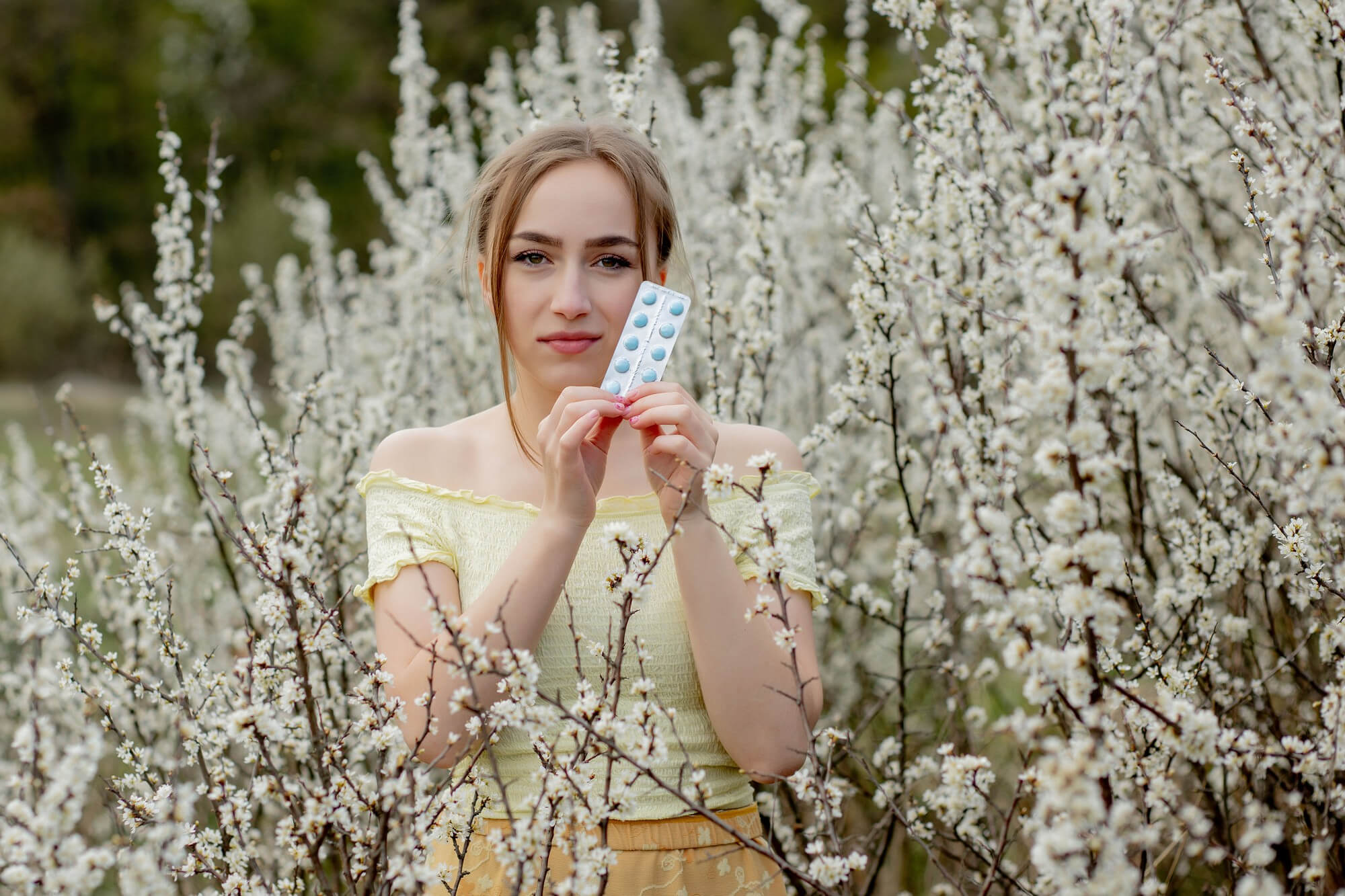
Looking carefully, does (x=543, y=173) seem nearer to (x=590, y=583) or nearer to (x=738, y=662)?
(x=590, y=583)

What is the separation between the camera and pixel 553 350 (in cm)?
171

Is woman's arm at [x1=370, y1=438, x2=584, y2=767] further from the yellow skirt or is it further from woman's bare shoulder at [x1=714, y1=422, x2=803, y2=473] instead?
woman's bare shoulder at [x1=714, y1=422, x2=803, y2=473]

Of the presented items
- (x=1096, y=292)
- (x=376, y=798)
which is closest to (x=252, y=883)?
(x=376, y=798)

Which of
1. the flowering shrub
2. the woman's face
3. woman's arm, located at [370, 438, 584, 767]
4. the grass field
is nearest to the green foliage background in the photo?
the grass field

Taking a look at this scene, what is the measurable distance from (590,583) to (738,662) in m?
0.27

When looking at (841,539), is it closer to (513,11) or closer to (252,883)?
(252,883)

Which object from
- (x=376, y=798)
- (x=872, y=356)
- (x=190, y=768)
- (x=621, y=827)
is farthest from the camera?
(x=190, y=768)

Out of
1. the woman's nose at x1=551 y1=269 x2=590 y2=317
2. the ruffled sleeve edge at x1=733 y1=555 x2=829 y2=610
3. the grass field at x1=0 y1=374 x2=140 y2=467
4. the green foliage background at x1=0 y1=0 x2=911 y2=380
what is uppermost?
the green foliage background at x1=0 y1=0 x2=911 y2=380

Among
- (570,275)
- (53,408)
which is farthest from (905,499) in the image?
(53,408)

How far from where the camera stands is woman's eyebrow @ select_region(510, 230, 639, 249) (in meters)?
1.72

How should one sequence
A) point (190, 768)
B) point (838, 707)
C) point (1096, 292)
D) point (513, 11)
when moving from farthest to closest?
1. point (513, 11)
2. point (838, 707)
3. point (190, 768)
4. point (1096, 292)

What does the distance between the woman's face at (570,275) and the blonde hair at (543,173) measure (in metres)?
0.02

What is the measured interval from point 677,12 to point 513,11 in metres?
4.33

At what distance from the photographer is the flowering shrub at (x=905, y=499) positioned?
101 centimetres
